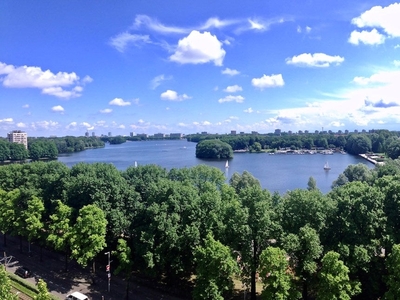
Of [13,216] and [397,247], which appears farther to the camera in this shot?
[13,216]

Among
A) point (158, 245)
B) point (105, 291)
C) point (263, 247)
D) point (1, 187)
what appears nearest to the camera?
point (263, 247)

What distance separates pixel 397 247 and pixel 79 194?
1060 inches

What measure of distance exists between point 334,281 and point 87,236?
1852cm

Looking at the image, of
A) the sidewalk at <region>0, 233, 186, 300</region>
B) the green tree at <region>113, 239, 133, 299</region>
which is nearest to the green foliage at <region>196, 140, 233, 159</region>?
the sidewalk at <region>0, 233, 186, 300</region>

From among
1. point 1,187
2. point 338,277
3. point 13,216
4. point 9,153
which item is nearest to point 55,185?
point 13,216

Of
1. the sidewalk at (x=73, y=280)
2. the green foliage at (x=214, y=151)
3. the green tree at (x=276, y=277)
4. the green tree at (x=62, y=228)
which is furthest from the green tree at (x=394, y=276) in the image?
the green foliage at (x=214, y=151)

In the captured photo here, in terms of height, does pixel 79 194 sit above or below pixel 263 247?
above

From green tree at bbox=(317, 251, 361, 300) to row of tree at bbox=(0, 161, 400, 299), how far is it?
6 cm

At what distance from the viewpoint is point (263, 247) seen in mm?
22578

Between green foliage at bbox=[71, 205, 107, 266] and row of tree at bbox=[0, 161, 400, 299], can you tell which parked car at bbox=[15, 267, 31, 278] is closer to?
row of tree at bbox=[0, 161, 400, 299]

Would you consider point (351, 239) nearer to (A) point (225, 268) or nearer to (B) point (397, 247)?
(B) point (397, 247)

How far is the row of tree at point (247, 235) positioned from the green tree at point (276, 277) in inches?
2.3

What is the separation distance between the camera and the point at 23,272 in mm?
28016

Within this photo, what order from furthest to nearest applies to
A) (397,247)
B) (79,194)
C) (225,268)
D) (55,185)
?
(55,185)
(79,194)
(225,268)
(397,247)
